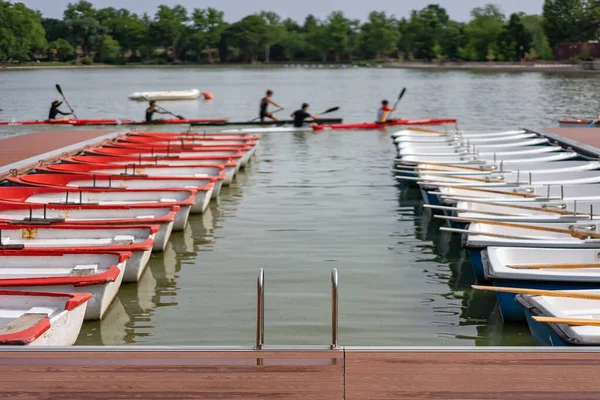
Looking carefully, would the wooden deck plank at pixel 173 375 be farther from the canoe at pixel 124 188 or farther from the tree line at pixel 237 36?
the tree line at pixel 237 36

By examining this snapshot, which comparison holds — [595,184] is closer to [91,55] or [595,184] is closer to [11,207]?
[11,207]

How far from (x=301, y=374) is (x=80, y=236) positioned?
5787mm

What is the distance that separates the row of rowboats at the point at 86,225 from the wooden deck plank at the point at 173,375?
3.20ft

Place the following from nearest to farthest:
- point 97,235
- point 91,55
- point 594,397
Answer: point 594,397, point 97,235, point 91,55

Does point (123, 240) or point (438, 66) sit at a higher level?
point (123, 240)

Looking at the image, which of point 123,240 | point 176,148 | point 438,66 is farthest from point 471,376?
point 438,66

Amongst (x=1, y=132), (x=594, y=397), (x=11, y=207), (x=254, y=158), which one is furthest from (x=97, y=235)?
(x=1, y=132)

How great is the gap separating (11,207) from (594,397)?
8.42m

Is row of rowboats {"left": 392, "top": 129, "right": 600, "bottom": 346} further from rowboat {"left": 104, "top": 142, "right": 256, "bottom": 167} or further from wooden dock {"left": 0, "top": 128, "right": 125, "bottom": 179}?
wooden dock {"left": 0, "top": 128, "right": 125, "bottom": 179}

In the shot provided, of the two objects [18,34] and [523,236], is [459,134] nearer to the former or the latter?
[523,236]

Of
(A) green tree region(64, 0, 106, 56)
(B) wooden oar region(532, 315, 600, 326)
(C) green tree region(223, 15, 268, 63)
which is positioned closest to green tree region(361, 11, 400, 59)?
(C) green tree region(223, 15, 268, 63)

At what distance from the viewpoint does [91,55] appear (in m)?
184

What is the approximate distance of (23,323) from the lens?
750cm

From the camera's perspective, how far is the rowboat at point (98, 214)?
465 inches
